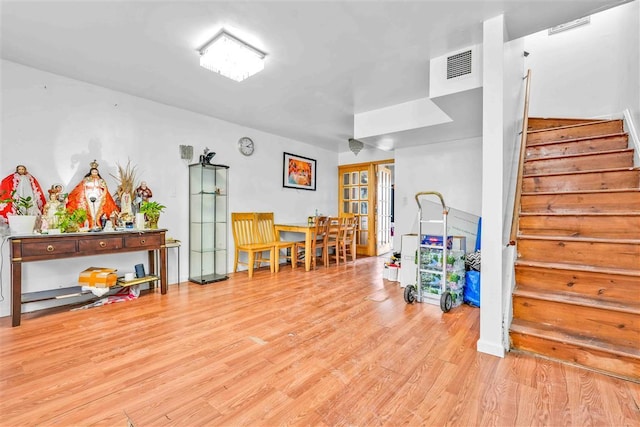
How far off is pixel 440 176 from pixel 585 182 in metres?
2.16

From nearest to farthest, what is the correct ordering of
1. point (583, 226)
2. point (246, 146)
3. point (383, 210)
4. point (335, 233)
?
point (583, 226) → point (246, 146) → point (335, 233) → point (383, 210)

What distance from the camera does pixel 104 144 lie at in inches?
134

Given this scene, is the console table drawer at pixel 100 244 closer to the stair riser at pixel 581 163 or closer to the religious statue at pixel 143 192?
the religious statue at pixel 143 192

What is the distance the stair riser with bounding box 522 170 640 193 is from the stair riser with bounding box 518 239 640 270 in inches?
30.6

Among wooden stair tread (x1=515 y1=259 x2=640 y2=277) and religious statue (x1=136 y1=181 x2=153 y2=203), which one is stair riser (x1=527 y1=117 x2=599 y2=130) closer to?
wooden stair tread (x1=515 y1=259 x2=640 y2=277)

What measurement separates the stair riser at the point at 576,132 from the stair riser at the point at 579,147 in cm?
22

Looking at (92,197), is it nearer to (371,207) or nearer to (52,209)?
(52,209)

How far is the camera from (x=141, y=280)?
3342 mm

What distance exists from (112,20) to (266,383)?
2.81 metres

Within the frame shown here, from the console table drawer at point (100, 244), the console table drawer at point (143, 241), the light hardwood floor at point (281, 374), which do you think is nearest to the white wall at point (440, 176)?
the light hardwood floor at point (281, 374)

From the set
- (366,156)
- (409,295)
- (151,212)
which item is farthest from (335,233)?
(151,212)

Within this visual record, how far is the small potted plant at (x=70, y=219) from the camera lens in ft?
9.23

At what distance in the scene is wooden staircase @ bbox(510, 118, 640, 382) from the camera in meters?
1.87

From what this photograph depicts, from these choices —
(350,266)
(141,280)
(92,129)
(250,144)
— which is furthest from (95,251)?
(350,266)
